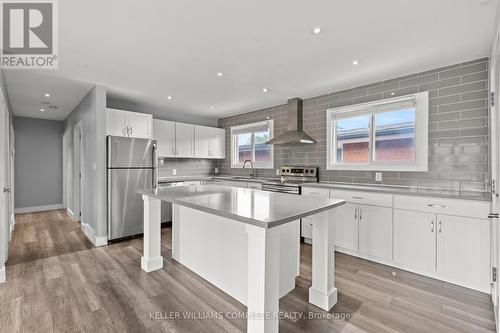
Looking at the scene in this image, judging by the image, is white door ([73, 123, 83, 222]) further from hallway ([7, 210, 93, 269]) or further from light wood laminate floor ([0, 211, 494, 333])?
light wood laminate floor ([0, 211, 494, 333])

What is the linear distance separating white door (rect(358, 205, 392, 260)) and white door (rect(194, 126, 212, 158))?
12.0ft

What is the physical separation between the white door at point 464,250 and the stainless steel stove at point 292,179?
1.80 metres

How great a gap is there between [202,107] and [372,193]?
3606 mm

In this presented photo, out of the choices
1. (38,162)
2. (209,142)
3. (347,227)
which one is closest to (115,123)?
(209,142)

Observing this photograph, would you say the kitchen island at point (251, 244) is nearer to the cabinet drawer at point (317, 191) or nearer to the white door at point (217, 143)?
the cabinet drawer at point (317, 191)

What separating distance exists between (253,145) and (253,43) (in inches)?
124

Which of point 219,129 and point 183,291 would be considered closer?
point 183,291

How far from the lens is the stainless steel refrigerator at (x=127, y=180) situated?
3645 mm

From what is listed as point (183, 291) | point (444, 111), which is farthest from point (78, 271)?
point (444, 111)

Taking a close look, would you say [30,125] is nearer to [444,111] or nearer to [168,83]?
[168,83]

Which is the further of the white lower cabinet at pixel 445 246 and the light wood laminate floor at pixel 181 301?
the white lower cabinet at pixel 445 246

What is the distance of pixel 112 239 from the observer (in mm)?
3648

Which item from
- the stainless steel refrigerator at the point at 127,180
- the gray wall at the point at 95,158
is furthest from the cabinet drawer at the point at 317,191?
the gray wall at the point at 95,158

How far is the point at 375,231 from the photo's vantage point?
2914 millimetres
